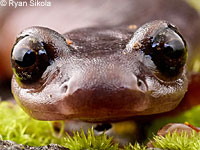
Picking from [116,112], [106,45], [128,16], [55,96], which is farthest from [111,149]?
[128,16]

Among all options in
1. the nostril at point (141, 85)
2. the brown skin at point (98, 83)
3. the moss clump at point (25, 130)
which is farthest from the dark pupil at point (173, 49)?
the moss clump at point (25, 130)

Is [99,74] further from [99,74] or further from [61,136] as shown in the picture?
[61,136]

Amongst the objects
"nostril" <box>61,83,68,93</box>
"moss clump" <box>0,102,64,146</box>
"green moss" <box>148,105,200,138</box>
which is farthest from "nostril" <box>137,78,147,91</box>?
"green moss" <box>148,105,200,138</box>

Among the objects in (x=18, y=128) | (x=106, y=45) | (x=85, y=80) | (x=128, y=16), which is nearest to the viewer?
(x=85, y=80)

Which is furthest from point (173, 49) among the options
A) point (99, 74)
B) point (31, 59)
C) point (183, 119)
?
point (183, 119)

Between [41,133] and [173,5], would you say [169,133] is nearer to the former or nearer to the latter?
[41,133]

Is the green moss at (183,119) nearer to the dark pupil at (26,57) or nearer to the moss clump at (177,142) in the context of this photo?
the moss clump at (177,142)
